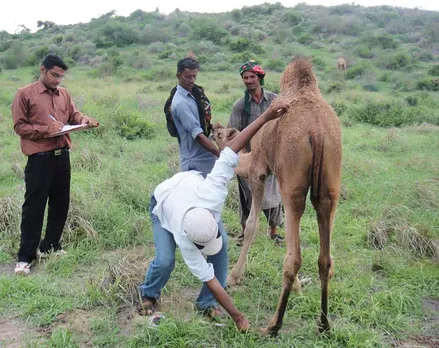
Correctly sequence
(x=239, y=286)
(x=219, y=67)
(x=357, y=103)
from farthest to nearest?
(x=219, y=67) → (x=357, y=103) → (x=239, y=286)

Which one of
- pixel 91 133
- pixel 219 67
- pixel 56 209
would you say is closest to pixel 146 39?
pixel 219 67

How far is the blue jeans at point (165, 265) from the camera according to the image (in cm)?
350

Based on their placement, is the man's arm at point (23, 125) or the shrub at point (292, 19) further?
the shrub at point (292, 19)

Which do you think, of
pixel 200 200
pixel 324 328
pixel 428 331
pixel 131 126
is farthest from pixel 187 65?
pixel 131 126

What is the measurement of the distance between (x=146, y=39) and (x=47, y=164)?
2989cm

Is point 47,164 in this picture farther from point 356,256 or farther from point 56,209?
point 356,256

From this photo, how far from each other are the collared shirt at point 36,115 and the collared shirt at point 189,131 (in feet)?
3.89

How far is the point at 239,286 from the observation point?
426 cm

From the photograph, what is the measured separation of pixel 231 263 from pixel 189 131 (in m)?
1.40

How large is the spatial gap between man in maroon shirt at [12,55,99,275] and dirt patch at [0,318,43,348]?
2.88 feet

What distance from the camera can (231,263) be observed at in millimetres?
4734

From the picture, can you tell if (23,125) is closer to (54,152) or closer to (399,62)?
(54,152)

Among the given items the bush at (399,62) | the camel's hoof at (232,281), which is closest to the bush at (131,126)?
the camel's hoof at (232,281)

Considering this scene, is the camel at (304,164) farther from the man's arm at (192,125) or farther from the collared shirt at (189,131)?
the collared shirt at (189,131)
